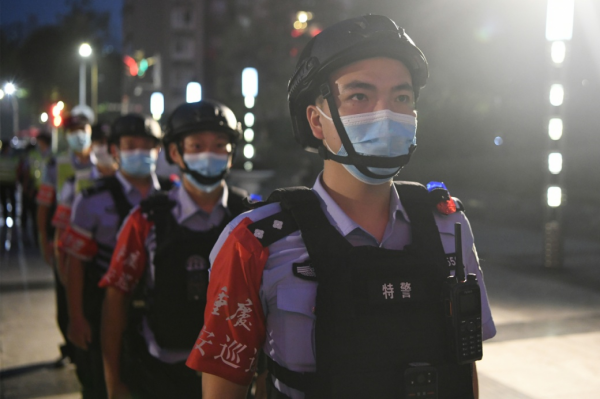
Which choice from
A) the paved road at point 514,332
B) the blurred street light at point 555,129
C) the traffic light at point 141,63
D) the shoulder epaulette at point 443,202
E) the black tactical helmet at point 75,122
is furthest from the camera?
the traffic light at point 141,63

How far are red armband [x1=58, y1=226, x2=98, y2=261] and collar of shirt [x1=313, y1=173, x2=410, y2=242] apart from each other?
2808mm

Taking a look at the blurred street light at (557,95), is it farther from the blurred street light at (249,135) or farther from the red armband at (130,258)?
the blurred street light at (249,135)

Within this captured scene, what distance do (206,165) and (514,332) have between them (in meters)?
4.85

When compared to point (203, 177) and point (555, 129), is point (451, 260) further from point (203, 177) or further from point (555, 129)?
point (555, 129)

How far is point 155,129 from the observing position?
5.44 m

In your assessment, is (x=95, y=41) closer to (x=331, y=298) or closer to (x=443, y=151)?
(x=443, y=151)

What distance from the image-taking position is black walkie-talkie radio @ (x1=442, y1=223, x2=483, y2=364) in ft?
6.77

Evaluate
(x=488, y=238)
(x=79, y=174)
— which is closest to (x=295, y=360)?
(x=79, y=174)

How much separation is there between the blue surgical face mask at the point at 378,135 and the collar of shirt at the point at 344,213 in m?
0.09

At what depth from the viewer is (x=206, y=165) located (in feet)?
13.0

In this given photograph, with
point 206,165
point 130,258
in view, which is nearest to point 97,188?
point 206,165

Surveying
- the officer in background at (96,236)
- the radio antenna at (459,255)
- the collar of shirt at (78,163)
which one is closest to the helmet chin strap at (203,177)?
the officer in background at (96,236)

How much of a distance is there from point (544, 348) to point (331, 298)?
5636mm

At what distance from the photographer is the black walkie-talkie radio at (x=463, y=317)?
206 cm
